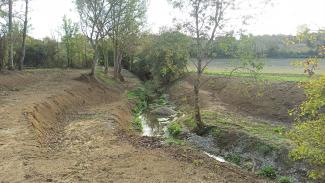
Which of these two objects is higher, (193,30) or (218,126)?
(193,30)

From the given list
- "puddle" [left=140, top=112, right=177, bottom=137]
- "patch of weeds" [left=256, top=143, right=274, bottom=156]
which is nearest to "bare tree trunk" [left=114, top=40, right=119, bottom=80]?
"puddle" [left=140, top=112, right=177, bottom=137]

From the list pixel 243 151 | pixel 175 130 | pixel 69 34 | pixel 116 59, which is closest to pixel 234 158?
pixel 243 151

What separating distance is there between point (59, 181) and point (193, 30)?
15.4 meters

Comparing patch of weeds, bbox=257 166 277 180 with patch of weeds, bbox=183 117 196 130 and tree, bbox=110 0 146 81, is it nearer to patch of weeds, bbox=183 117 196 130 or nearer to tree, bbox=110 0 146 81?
patch of weeds, bbox=183 117 196 130

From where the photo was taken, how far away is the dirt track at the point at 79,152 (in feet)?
52.9

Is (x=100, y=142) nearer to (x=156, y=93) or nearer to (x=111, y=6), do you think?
(x=111, y=6)

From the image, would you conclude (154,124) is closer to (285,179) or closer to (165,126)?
(165,126)

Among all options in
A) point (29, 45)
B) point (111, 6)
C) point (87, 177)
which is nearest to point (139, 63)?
point (29, 45)

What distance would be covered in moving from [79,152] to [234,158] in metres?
8.37

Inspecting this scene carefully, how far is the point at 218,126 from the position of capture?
27719 mm

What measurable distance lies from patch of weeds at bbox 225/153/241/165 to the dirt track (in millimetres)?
1991

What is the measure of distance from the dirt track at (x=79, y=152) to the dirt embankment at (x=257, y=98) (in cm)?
940

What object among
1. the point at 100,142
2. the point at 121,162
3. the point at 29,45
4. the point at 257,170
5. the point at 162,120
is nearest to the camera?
Result: the point at 121,162

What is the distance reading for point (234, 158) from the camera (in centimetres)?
2267
